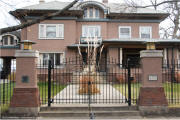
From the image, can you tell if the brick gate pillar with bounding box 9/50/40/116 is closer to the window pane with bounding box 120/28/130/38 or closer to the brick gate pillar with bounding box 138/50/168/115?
the brick gate pillar with bounding box 138/50/168/115

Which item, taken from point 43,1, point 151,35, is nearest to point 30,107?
point 151,35

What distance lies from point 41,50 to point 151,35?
40.2ft

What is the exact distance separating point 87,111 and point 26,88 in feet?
7.77

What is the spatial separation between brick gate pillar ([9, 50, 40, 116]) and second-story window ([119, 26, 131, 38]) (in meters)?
16.1

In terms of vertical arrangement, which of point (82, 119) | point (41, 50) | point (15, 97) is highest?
point (41, 50)

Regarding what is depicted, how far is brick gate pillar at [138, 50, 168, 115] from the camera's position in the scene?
Answer: 715 cm

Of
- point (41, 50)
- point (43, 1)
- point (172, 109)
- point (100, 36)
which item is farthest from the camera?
point (43, 1)

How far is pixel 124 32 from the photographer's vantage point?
22141mm

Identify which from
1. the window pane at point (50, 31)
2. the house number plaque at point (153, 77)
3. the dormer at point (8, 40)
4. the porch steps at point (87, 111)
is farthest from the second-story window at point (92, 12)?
the porch steps at point (87, 111)

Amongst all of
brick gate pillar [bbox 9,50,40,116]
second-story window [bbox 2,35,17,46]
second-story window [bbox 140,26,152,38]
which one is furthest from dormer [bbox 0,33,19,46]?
brick gate pillar [bbox 9,50,40,116]

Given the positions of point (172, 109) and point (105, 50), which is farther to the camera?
point (105, 50)

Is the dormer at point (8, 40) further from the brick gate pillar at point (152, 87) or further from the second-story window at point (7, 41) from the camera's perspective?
the brick gate pillar at point (152, 87)

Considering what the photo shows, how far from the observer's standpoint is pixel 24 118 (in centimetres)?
680

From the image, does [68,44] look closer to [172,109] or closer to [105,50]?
[105,50]
